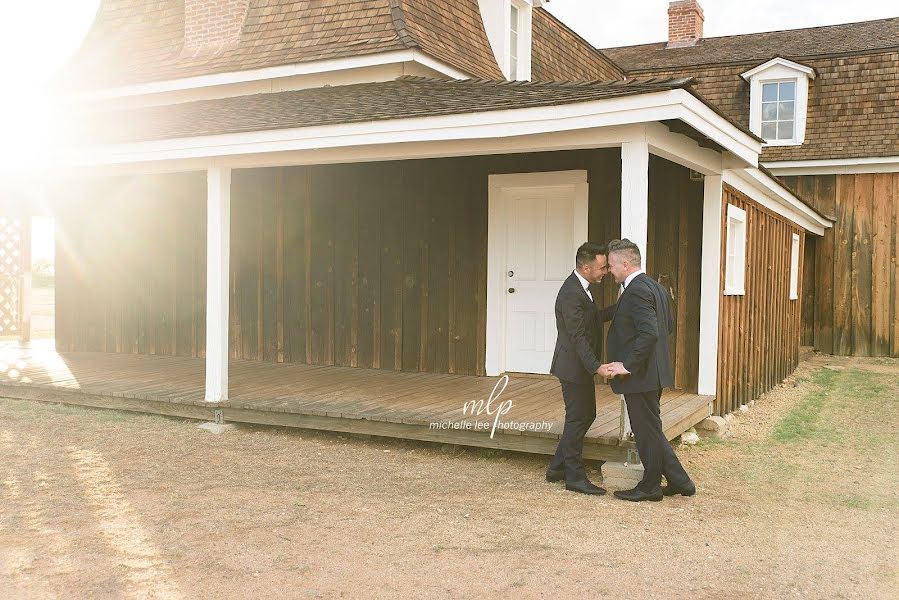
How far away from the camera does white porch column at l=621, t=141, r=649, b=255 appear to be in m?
6.10

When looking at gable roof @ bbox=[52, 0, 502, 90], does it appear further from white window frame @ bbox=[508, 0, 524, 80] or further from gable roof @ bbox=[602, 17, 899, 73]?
gable roof @ bbox=[602, 17, 899, 73]

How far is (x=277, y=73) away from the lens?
413 inches

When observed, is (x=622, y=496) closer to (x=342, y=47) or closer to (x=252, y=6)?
(x=342, y=47)

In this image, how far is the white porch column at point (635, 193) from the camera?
20.0 feet

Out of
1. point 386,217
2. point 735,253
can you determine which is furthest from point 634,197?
point 386,217

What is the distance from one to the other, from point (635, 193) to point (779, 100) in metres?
12.8

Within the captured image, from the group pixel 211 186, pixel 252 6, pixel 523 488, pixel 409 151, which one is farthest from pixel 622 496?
pixel 252 6

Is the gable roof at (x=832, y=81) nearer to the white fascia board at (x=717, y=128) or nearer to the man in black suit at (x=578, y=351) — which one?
the white fascia board at (x=717, y=128)

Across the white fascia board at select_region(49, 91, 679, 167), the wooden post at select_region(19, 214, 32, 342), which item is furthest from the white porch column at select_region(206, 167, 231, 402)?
the wooden post at select_region(19, 214, 32, 342)

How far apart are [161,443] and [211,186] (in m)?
2.49

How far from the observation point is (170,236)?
1164cm

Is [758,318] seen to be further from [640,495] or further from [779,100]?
[779,100]

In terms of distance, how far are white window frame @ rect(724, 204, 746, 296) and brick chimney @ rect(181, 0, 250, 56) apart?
6.83 meters

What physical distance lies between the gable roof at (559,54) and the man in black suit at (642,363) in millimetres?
6925
